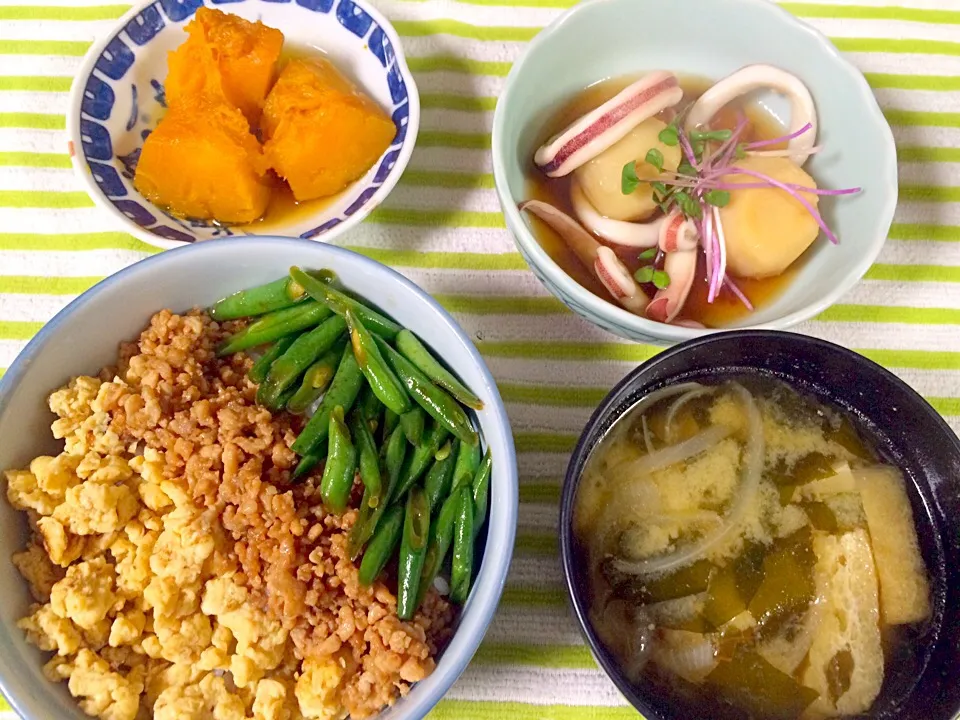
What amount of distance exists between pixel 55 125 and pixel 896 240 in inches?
65.7

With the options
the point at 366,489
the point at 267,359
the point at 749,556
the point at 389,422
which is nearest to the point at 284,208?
the point at 267,359

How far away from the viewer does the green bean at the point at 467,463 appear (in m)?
1.05

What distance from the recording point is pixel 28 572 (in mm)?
956

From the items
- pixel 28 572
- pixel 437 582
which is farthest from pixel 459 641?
pixel 28 572

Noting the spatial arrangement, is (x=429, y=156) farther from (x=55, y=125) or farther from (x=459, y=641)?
(x=459, y=641)

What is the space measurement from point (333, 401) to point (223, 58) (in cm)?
68

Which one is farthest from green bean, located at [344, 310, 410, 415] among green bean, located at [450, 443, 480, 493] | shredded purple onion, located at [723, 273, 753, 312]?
shredded purple onion, located at [723, 273, 753, 312]

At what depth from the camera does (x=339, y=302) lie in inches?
41.6

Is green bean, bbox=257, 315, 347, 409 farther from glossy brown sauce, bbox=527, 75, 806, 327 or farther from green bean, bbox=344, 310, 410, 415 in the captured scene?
glossy brown sauce, bbox=527, 75, 806, 327

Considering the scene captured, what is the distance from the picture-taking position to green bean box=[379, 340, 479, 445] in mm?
1050

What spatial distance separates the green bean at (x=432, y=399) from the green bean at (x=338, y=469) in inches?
4.7

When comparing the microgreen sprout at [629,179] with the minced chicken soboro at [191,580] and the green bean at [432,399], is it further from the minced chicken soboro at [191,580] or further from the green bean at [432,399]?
the minced chicken soboro at [191,580]

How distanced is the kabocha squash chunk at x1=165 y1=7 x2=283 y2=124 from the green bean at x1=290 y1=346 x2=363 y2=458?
0.59 m

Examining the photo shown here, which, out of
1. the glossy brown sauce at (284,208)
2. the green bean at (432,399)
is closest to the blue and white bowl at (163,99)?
the glossy brown sauce at (284,208)
